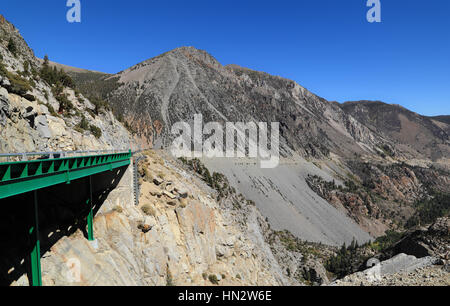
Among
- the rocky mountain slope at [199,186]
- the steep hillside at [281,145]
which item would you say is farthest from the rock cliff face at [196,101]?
the rocky mountain slope at [199,186]

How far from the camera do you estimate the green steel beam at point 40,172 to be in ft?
24.3

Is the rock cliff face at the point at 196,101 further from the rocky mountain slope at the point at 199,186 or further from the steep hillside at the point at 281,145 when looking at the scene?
the rocky mountain slope at the point at 199,186

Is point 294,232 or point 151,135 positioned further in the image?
point 151,135

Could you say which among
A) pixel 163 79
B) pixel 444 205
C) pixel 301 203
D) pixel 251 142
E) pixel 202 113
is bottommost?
pixel 444 205

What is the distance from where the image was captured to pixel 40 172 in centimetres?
892

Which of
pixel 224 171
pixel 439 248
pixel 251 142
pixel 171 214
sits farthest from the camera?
pixel 251 142

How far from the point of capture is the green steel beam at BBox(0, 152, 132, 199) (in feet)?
24.3

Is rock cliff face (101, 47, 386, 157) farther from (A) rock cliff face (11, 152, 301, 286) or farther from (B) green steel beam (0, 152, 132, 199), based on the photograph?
(B) green steel beam (0, 152, 132, 199)

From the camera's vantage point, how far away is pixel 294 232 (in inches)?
2933

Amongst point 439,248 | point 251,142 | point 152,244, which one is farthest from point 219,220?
point 251,142

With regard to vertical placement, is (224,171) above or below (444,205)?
above

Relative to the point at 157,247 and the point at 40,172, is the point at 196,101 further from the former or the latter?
the point at 40,172
